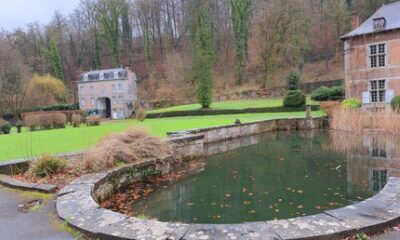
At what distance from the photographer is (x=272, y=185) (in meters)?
6.97

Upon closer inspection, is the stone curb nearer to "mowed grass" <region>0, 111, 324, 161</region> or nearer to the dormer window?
"mowed grass" <region>0, 111, 324, 161</region>

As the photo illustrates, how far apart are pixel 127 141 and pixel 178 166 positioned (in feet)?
Answer: 6.96

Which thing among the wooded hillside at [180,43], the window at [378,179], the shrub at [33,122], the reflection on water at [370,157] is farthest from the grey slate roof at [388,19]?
the shrub at [33,122]

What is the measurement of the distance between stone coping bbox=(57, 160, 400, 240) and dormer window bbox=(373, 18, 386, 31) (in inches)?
818

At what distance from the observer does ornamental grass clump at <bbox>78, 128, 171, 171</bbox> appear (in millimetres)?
6523

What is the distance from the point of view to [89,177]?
5.76 m

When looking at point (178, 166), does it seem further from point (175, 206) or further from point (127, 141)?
point (175, 206)

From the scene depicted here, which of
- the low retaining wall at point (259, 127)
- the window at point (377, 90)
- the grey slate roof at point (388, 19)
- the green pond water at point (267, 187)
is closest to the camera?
the green pond water at point (267, 187)

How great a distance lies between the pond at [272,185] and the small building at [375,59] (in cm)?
1205

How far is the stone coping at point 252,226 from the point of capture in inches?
123

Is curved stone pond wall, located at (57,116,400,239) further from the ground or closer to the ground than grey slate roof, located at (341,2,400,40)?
closer to the ground

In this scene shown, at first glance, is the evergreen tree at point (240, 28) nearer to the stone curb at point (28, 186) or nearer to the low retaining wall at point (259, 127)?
the low retaining wall at point (259, 127)

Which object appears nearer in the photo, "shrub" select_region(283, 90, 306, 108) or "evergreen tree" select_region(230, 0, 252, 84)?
"shrub" select_region(283, 90, 306, 108)

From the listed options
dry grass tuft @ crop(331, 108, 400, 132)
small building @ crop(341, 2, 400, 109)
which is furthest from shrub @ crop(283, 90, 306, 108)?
dry grass tuft @ crop(331, 108, 400, 132)
